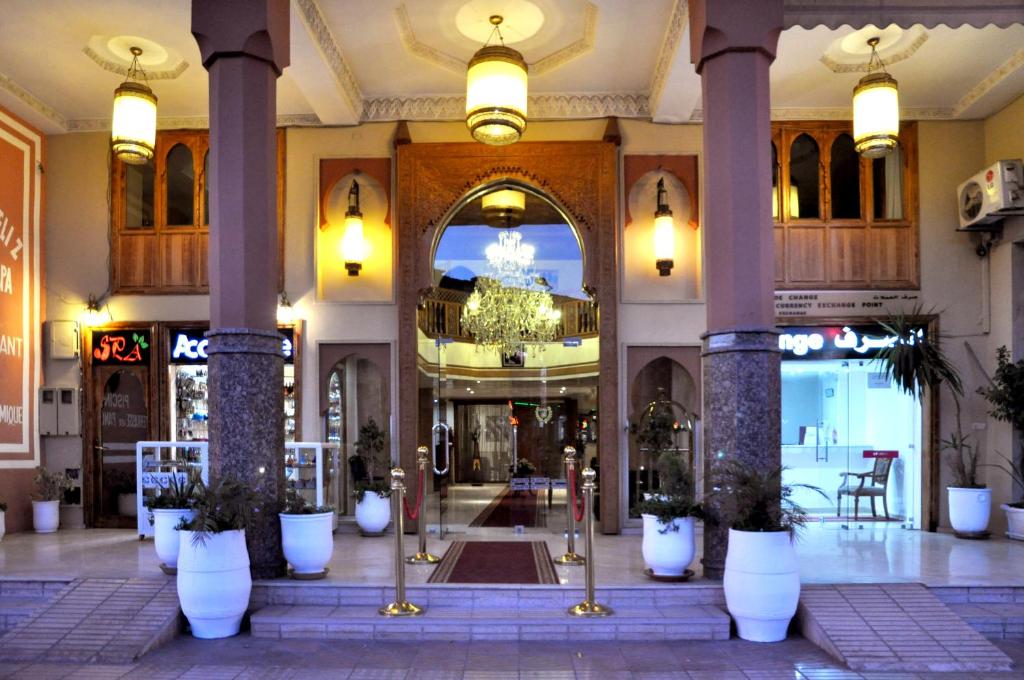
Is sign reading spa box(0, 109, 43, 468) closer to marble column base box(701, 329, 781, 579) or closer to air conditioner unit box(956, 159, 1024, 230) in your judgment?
marble column base box(701, 329, 781, 579)

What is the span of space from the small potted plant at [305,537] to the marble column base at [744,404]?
3.02 m

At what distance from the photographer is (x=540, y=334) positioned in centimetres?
1181

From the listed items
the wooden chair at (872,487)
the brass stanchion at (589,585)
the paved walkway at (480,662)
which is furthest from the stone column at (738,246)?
the wooden chair at (872,487)

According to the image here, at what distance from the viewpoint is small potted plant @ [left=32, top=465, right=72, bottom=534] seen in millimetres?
9945

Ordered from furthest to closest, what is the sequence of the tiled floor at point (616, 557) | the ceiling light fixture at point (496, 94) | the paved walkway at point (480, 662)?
the ceiling light fixture at point (496, 94) < the tiled floor at point (616, 557) < the paved walkway at point (480, 662)

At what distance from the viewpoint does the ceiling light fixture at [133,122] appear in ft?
27.5

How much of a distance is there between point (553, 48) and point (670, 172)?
2.22 m

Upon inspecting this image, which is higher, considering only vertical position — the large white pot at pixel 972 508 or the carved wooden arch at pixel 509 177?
the carved wooden arch at pixel 509 177

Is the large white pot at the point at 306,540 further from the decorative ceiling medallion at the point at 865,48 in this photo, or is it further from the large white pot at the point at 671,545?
the decorative ceiling medallion at the point at 865,48

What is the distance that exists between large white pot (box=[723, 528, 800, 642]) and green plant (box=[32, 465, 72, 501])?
7721mm

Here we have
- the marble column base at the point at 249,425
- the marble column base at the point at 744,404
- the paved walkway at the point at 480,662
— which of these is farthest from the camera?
the marble column base at the point at 249,425

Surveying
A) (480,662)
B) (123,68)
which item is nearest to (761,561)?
(480,662)

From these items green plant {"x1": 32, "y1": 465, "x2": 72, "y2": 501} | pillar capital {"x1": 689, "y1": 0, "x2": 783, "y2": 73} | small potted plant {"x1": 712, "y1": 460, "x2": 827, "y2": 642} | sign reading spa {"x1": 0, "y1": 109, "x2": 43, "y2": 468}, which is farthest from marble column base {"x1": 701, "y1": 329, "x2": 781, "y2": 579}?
sign reading spa {"x1": 0, "y1": 109, "x2": 43, "y2": 468}

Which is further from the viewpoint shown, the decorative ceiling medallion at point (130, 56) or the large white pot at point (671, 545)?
the decorative ceiling medallion at point (130, 56)
